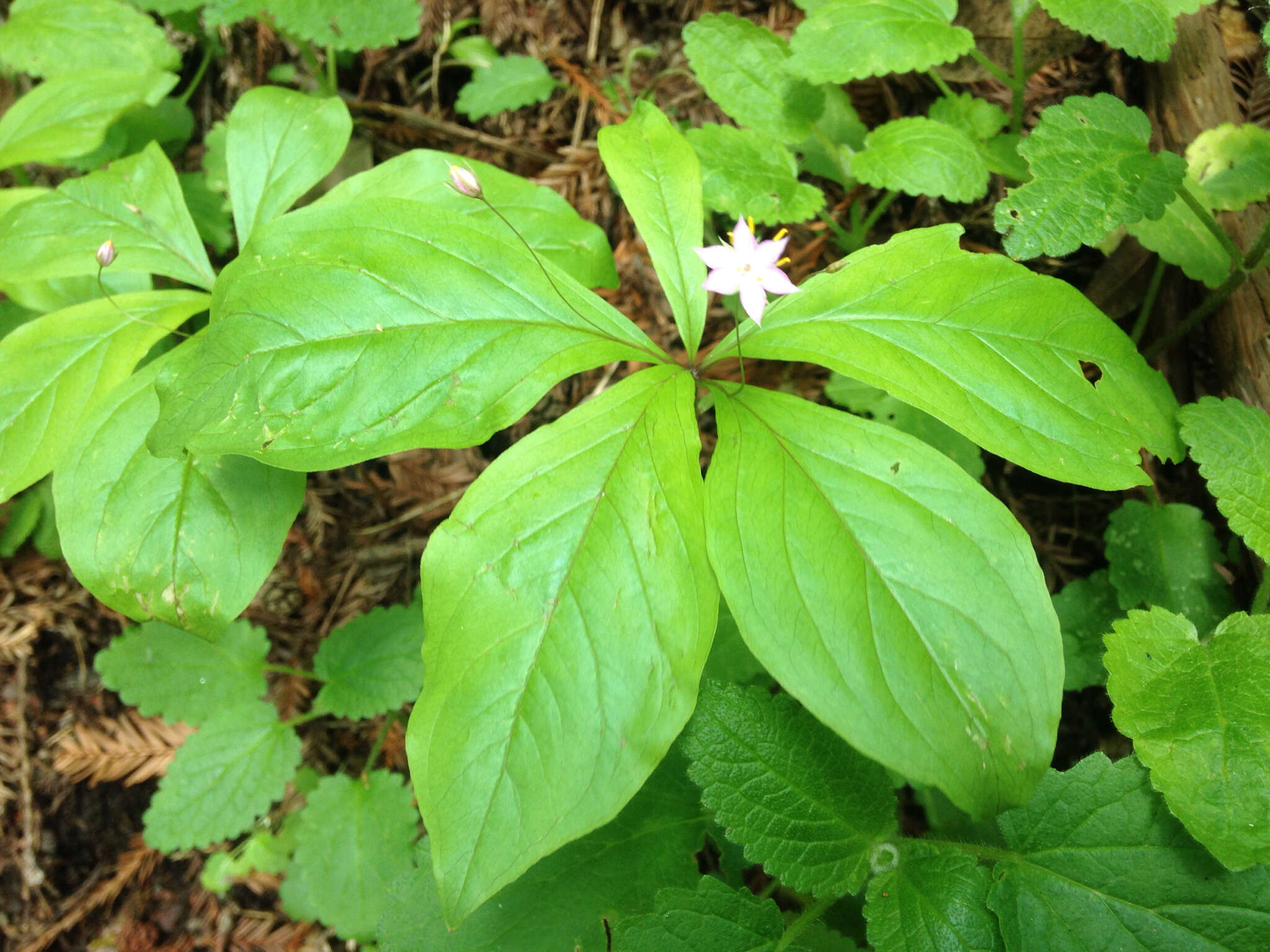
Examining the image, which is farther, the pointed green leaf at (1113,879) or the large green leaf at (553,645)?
the pointed green leaf at (1113,879)

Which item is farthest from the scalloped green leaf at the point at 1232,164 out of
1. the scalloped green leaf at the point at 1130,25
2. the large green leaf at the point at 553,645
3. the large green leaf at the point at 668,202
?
the large green leaf at the point at 553,645

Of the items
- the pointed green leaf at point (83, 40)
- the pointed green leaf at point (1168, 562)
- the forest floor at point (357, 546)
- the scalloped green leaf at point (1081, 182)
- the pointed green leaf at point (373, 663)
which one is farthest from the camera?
the pointed green leaf at point (83, 40)

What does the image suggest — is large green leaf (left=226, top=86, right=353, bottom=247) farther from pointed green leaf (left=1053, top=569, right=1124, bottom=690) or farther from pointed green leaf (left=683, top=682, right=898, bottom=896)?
pointed green leaf (left=1053, top=569, right=1124, bottom=690)

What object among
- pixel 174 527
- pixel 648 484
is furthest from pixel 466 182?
pixel 174 527

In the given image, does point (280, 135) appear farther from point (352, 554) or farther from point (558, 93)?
point (352, 554)

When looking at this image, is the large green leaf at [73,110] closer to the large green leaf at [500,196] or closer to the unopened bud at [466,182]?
the large green leaf at [500,196]
